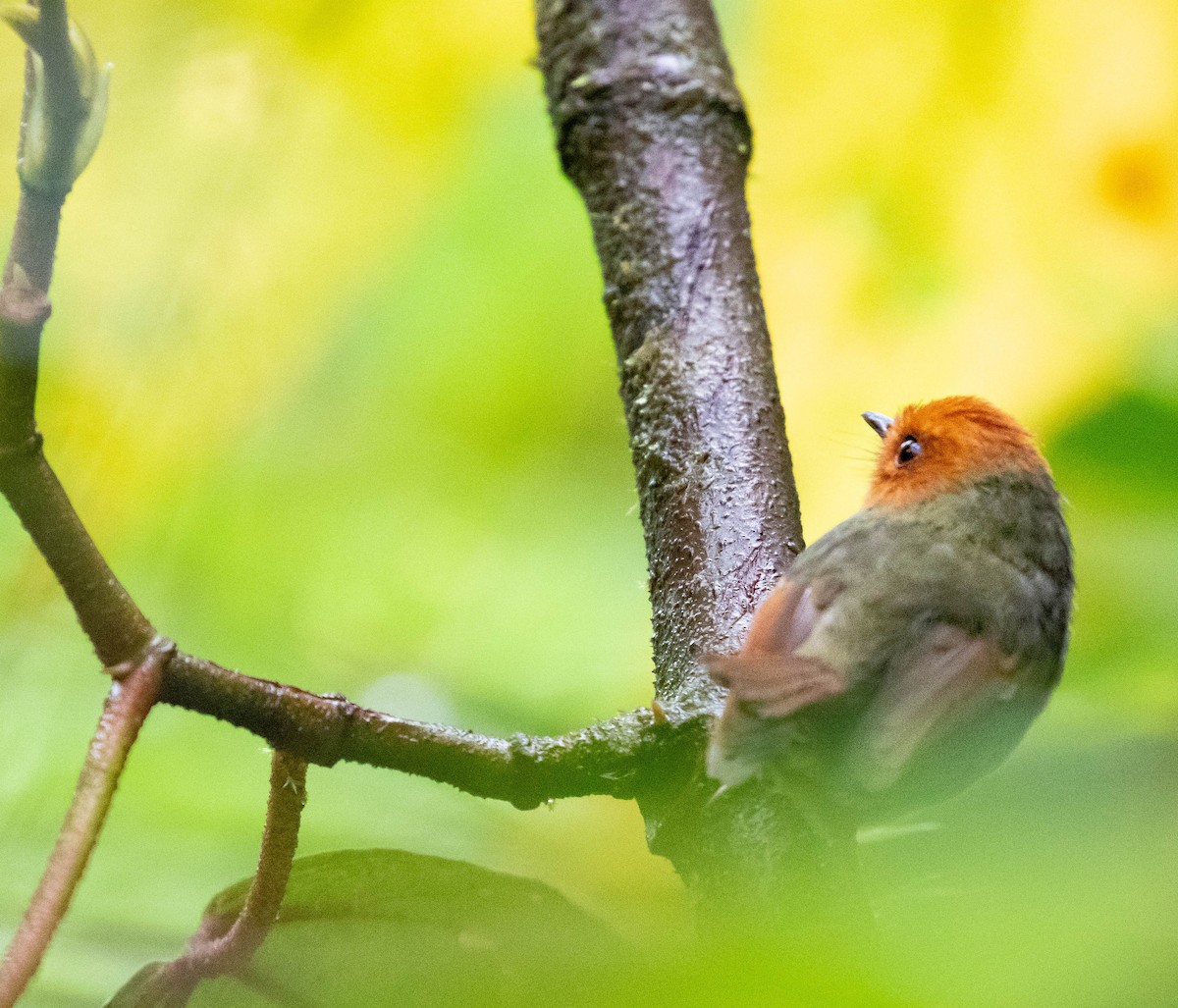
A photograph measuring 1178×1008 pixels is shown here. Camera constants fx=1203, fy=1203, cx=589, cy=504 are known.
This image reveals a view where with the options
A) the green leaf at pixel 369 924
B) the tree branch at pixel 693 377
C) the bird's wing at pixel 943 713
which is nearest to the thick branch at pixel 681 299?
the tree branch at pixel 693 377

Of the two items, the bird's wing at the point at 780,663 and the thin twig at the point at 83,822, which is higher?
the bird's wing at the point at 780,663

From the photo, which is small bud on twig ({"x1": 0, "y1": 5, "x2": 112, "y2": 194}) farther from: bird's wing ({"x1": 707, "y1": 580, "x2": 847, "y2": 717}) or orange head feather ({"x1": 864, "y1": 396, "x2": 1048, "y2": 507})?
orange head feather ({"x1": 864, "y1": 396, "x2": 1048, "y2": 507})

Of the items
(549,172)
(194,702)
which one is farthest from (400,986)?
(549,172)

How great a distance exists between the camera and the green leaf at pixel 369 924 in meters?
0.64

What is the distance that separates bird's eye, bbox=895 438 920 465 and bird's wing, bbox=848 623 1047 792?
0.39 metres

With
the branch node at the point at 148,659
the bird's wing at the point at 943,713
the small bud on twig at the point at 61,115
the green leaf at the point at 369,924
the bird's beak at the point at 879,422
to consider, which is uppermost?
the bird's beak at the point at 879,422

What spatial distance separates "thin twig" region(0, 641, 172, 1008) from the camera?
1.55 ft

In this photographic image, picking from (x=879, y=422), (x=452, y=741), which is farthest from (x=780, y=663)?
(x=879, y=422)

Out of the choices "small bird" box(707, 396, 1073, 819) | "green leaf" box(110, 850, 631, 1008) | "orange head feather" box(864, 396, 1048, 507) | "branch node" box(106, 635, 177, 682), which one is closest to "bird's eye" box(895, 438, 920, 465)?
"orange head feather" box(864, 396, 1048, 507)

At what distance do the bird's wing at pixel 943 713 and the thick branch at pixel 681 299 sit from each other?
12cm

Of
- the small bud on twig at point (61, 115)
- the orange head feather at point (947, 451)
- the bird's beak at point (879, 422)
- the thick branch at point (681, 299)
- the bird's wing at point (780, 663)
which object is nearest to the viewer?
the small bud on twig at point (61, 115)

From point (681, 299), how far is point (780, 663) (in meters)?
0.47

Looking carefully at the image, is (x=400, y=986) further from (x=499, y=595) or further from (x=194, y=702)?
(x=499, y=595)

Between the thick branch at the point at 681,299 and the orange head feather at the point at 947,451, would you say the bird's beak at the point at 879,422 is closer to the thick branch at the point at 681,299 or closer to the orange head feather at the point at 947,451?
the orange head feather at the point at 947,451
